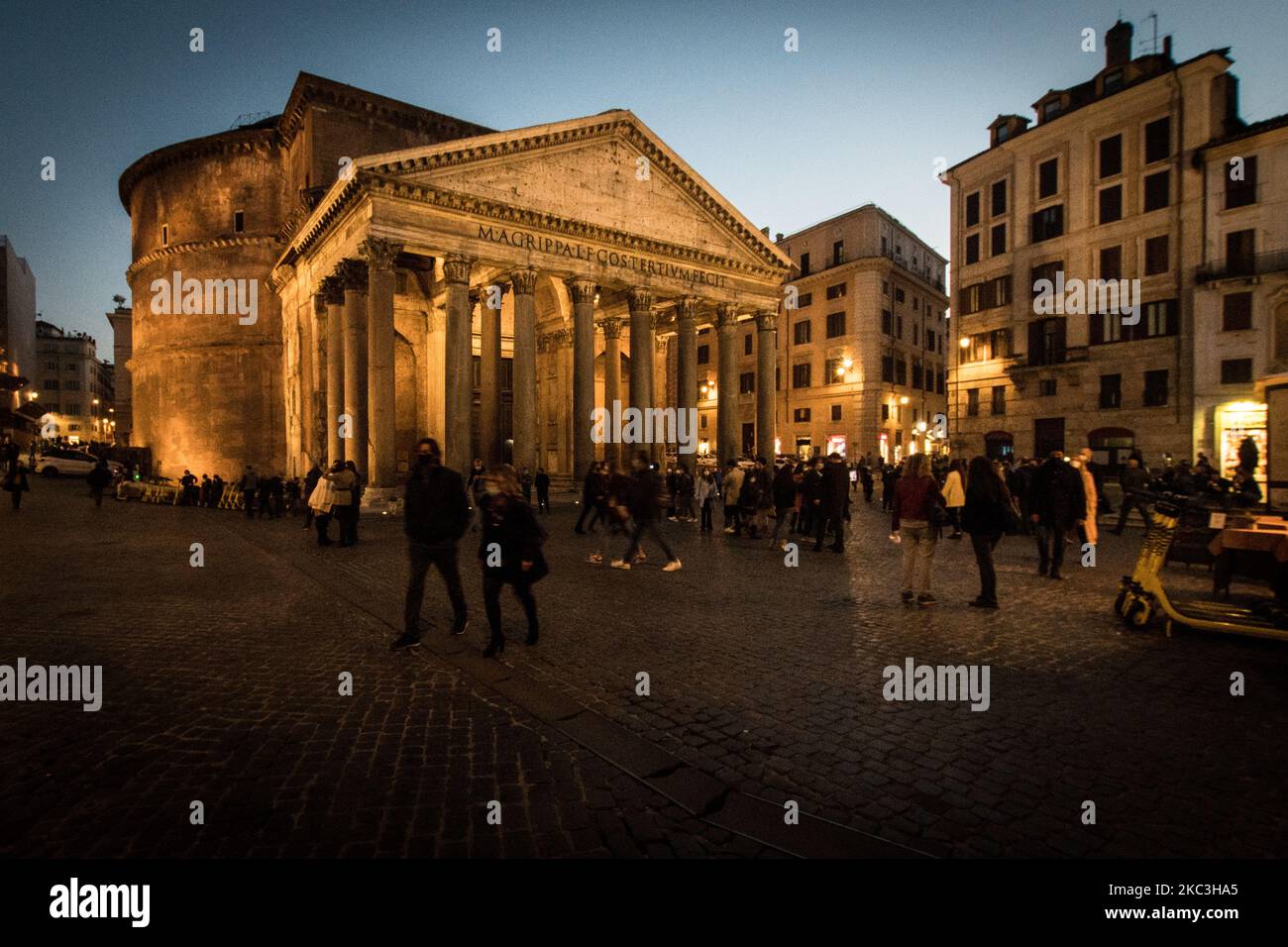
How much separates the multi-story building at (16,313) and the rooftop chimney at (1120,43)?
226ft

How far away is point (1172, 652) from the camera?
5.68 m

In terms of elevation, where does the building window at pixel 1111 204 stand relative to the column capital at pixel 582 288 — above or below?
above

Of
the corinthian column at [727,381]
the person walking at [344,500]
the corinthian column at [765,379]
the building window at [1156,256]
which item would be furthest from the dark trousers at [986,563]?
the building window at [1156,256]

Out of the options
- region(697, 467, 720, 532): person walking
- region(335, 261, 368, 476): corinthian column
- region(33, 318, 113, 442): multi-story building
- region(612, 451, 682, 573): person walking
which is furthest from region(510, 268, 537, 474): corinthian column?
region(33, 318, 113, 442): multi-story building

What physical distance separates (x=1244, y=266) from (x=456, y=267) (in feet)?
97.2

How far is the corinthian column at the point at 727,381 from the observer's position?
27328 millimetres

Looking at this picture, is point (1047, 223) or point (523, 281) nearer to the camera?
point (523, 281)

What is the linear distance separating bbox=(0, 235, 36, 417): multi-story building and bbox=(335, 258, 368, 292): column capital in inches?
1606

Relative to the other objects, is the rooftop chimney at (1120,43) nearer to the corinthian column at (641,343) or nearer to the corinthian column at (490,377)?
the corinthian column at (641,343)

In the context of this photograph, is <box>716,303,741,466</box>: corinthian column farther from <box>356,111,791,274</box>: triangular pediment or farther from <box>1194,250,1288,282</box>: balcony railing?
<box>1194,250,1288,282</box>: balcony railing

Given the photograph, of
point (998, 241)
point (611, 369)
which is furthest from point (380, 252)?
point (998, 241)

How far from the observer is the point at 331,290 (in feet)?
75.4

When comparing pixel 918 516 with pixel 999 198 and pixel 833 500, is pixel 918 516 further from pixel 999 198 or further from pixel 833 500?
pixel 999 198
